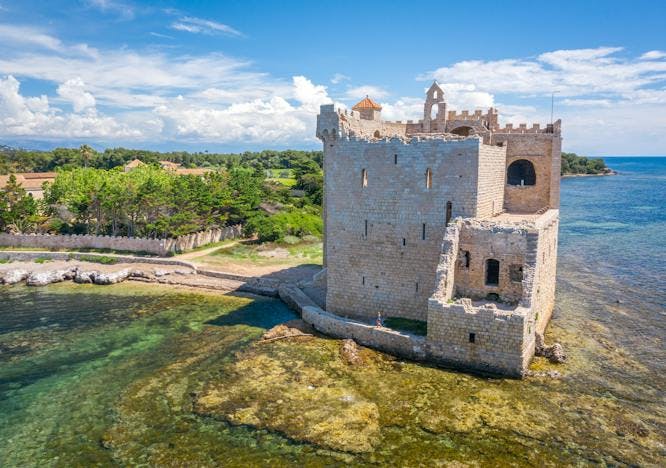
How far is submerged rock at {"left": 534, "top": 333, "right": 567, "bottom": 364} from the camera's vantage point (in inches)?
690

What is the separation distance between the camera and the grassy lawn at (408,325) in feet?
61.5

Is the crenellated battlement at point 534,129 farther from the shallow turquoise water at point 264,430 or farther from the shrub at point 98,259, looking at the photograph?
the shrub at point 98,259

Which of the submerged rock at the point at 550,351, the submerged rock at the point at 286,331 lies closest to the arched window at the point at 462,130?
the submerged rock at the point at 550,351

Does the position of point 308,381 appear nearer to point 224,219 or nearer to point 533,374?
point 533,374

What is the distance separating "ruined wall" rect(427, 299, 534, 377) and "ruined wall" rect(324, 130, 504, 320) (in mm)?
2341

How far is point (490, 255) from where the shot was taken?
1864 cm

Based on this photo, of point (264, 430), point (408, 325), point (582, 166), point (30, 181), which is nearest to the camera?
point (264, 430)

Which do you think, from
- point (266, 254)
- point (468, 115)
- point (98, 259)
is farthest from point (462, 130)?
point (98, 259)

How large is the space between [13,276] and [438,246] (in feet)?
92.0

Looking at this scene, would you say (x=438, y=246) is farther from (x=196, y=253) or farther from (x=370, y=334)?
(x=196, y=253)

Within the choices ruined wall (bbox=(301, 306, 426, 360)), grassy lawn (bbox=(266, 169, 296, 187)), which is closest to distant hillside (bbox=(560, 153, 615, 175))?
grassy lawn (bbox=(266, 169, 296, 187))

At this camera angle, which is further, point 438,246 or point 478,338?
point 438,246

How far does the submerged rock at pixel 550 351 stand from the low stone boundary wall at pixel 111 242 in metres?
26.5

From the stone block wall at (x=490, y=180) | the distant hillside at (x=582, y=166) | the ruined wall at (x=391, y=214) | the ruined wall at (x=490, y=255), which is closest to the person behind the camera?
the ruined wall at (x=490, y=255)
